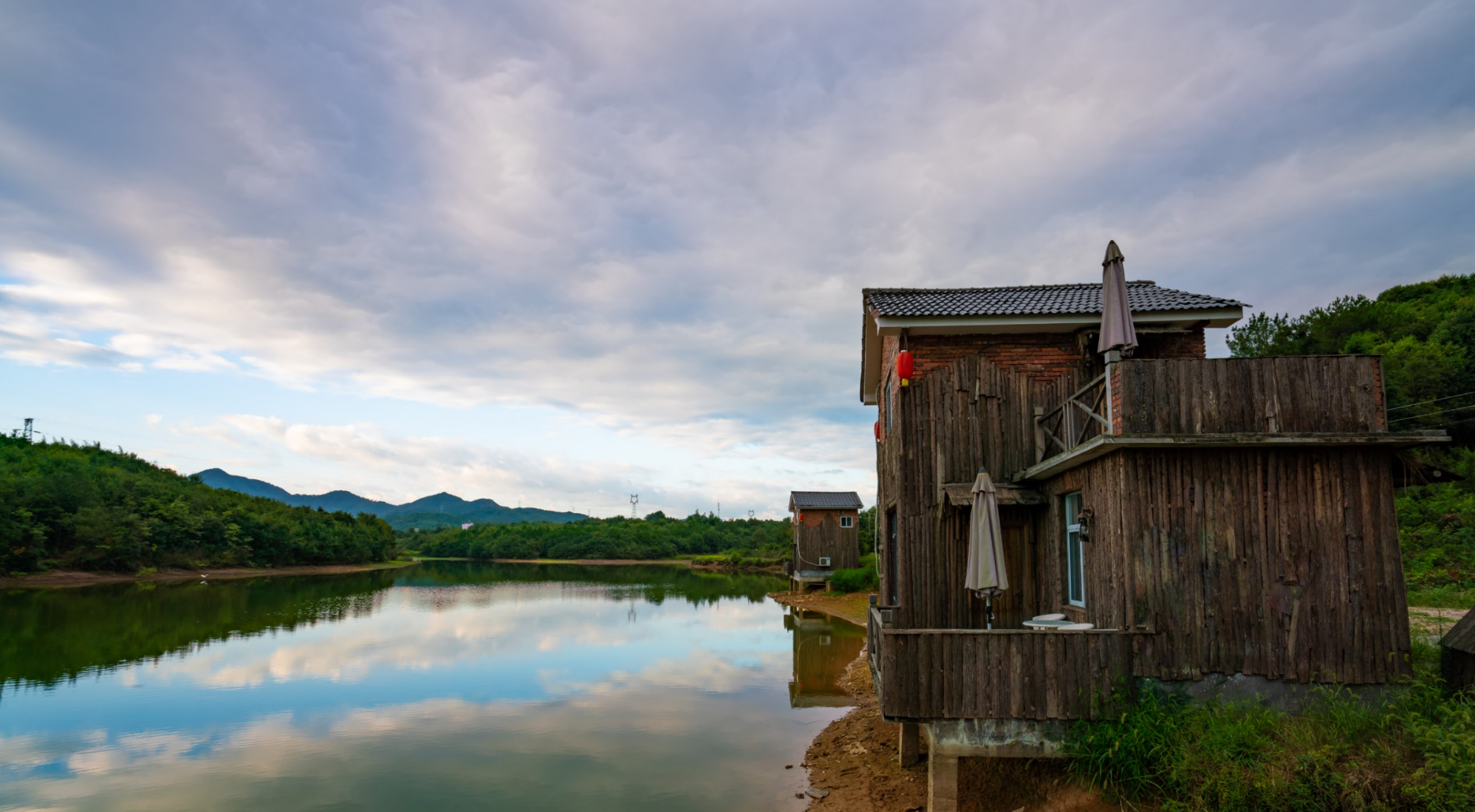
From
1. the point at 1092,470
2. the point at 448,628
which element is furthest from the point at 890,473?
the point at 448,628

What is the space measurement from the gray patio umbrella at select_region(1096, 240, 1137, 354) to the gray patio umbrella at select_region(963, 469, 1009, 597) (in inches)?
85.1

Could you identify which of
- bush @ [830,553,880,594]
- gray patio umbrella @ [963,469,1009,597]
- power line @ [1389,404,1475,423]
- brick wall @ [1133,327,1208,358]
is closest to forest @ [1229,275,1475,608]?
power line @ [1389,404,1475,423]

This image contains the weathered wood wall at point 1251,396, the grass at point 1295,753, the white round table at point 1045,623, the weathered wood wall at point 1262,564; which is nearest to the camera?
the grass at point 1295,753

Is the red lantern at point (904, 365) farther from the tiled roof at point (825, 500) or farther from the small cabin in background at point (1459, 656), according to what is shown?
the tiled roof at point (825, 500)

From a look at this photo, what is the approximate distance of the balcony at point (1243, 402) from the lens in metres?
7.47

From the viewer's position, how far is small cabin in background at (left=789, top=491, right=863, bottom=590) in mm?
39375

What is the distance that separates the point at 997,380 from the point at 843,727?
7.44m

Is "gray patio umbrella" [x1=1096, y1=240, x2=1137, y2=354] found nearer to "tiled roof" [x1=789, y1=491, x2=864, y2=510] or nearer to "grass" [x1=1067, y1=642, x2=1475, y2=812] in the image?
"grass" [x1=1067, y1=642, x2=1475, y2=812]

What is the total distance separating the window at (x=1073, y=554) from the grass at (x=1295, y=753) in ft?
6.09

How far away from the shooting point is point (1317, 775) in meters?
6.08

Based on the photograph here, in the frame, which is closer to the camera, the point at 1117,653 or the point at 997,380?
the point at 1117,653

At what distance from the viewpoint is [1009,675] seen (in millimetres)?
7676

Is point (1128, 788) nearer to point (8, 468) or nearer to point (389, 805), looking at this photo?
point (389, 805)

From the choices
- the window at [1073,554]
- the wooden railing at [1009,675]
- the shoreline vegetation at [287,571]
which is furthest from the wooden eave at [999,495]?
the shoreline vegetation at [287,571]
